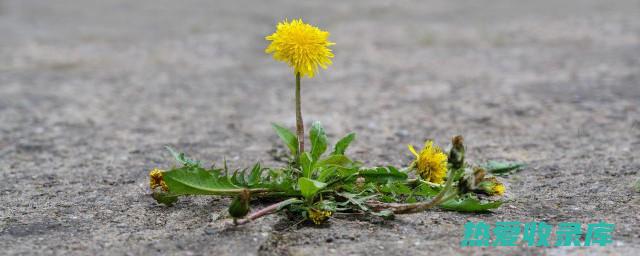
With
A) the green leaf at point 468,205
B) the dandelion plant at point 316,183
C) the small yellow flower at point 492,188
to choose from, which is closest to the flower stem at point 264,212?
the dandelion plant at point 316,183

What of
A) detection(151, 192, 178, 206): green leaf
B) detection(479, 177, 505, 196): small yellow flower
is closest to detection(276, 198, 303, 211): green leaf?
detection(151, 192, 178, 206): green leaf

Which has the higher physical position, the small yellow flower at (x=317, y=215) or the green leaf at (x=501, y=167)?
the green leaf at (x=501, y=167)

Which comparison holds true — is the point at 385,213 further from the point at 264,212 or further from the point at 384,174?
the point at 264,212

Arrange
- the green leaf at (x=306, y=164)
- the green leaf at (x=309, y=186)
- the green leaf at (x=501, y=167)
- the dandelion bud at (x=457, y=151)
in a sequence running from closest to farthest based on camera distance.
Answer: the dandelion bud at (x=457, y=151) → the green leaf at (x=309, y=186) → the green leaf at (x=306, y=164) → the green leaf at (x=501, y=167)

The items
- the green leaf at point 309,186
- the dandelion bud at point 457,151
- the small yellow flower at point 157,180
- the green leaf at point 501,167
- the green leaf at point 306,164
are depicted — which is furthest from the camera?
the green leaf at point 501,167

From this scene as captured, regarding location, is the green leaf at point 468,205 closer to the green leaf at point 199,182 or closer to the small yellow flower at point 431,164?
the small yellow flower at point 431,164

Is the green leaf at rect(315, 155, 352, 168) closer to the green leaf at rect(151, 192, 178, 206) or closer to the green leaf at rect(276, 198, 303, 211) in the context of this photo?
the green leaf at rect(276, 198, 303, 211)
